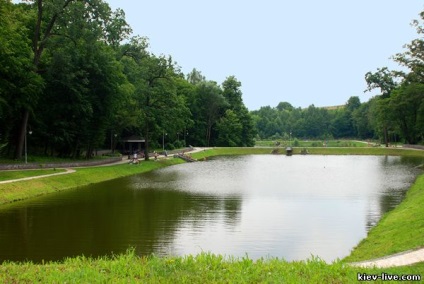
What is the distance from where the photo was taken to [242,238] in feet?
65.0

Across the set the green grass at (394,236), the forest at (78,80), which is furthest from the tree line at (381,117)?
the green grass at (394,236)

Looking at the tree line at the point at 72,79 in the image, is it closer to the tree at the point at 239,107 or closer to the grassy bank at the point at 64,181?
the grassy bank at the point at 64,181

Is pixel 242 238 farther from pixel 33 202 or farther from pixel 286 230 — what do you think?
pixel 33 202

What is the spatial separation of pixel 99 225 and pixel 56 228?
2.19 metres

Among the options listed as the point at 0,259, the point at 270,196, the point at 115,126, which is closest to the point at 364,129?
the point at 115,126

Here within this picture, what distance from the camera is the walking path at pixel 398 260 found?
12.7 metres

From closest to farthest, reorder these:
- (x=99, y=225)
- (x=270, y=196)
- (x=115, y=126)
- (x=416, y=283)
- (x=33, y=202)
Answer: (x=416, y=283)
(x=99, y=225)
(x=33, y=202)
(x=270, y=196)
(x=115, y=126)

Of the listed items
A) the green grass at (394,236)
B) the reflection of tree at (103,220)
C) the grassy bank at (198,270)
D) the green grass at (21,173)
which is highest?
the green grass at (21,173)

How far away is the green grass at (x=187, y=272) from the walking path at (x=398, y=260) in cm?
99

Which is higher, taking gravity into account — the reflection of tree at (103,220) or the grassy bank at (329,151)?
the grassy bank at (329,151)

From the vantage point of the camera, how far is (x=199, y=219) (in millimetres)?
24219

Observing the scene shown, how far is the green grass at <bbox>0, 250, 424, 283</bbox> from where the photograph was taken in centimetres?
1073

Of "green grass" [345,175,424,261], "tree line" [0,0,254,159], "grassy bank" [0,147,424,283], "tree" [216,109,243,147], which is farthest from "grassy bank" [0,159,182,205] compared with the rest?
"tree" [216,109,243,147]

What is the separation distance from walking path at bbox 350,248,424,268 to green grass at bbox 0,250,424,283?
→ 985 millimetres
